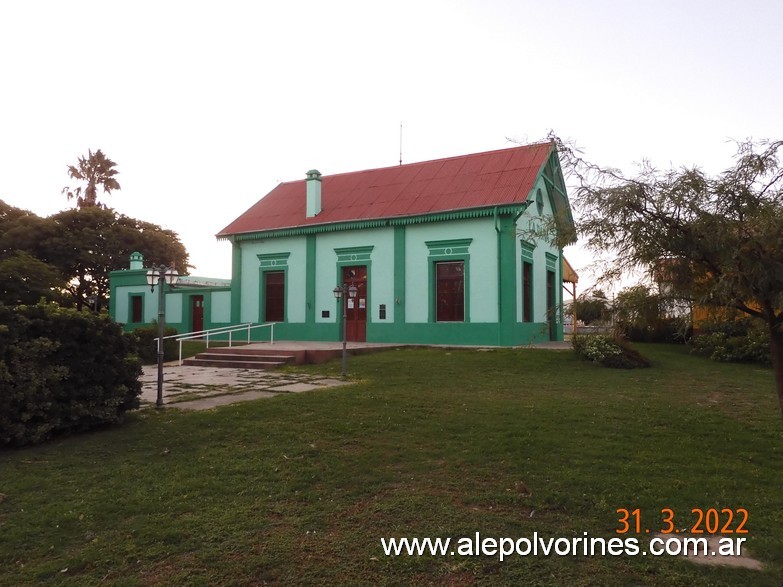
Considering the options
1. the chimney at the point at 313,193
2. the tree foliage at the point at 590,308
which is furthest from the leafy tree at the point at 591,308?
the chimney at the point at 313,193

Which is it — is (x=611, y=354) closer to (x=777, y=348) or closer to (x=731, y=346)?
(x=731, y=346)

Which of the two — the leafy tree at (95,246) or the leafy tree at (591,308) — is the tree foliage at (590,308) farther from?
the leafy tree at (95,246)

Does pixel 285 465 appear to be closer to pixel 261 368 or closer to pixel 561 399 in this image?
pixel 561 399

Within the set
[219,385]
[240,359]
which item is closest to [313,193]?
[240,359]

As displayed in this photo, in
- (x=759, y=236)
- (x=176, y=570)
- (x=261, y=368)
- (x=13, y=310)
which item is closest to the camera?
(x=176, y=570)

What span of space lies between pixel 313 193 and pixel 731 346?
45.7 ft

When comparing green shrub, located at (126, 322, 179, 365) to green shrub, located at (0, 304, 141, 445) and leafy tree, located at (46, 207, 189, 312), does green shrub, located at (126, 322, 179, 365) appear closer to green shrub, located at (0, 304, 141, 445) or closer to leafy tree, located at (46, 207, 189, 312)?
green shrub, located at (0, 304, 141, 445)

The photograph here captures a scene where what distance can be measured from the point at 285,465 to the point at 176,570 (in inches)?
73.5

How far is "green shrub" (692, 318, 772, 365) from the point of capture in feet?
44.6

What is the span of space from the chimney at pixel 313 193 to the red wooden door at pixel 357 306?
277 cm

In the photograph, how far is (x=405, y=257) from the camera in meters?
17.2

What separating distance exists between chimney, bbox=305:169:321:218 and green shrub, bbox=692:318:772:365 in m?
12.9

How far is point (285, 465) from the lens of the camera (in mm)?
5156

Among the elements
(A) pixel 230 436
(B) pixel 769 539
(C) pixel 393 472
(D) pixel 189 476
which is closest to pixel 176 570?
(D) pixel 189 476
